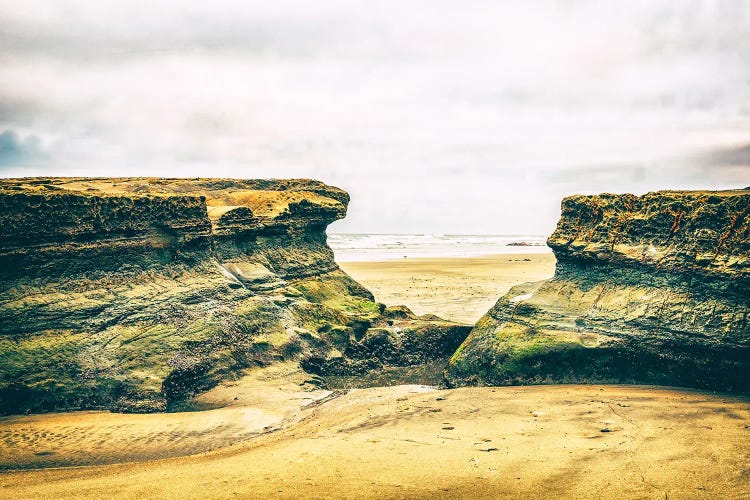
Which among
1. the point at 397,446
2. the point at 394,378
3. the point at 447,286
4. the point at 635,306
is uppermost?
the point at 635,306

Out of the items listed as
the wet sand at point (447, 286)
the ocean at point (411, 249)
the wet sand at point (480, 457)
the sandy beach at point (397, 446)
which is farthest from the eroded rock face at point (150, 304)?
the ocean at point (411, 249)

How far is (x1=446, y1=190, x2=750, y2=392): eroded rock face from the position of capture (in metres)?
8.99

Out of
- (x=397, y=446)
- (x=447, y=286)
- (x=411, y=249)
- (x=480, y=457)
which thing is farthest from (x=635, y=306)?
(x=411, y=249)

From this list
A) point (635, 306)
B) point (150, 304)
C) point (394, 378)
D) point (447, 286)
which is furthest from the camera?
point (447, 286)

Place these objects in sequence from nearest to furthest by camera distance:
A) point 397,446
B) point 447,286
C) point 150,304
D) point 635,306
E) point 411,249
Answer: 1. point 397,446
2. point 635,306
3. point 150,304
4. point 447,286
5. point 411,249

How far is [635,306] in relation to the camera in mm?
10070

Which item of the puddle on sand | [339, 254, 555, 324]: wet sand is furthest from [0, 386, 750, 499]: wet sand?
[339, 254, 555, 324]: wet sand

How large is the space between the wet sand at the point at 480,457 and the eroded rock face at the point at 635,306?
72 centimetres

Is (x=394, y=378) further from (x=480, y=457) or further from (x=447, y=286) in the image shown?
(x=447, y=286)

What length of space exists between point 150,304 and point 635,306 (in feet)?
31.8

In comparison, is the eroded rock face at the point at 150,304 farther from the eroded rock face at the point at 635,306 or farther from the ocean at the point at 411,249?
the ocean at the point at 411,249

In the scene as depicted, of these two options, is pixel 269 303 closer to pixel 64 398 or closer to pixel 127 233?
pixel 127 233

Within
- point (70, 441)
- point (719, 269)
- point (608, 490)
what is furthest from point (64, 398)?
point (719, 269)

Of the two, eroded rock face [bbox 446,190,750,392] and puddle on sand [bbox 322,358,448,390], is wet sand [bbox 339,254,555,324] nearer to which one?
puddle on sand [bbox 322,358,448,390]
